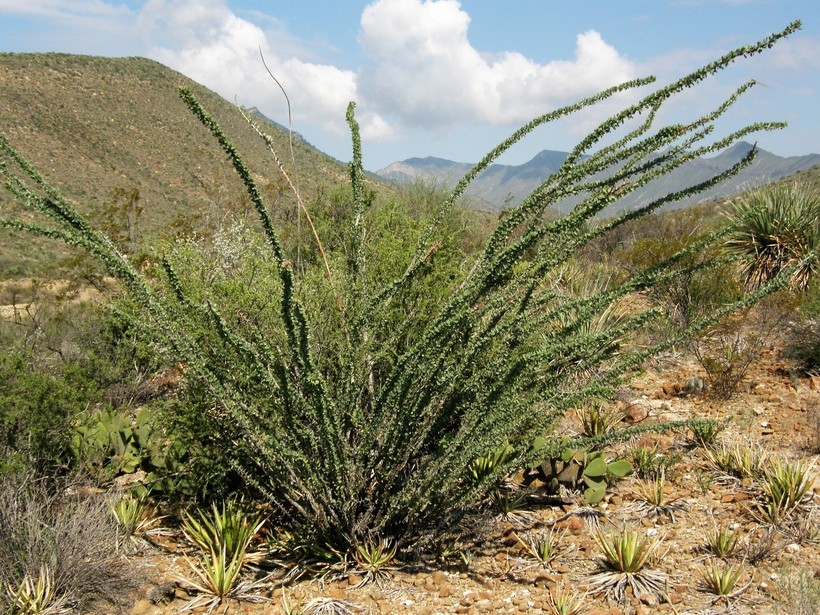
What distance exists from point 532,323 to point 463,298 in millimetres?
479

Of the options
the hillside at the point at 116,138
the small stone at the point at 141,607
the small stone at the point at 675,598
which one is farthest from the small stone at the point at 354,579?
the hillside at the point at 116,138

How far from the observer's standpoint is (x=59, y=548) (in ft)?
13.1

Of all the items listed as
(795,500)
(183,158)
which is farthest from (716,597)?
(183,158)

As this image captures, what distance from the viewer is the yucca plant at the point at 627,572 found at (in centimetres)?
374

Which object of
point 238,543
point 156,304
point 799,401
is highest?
point 156,304

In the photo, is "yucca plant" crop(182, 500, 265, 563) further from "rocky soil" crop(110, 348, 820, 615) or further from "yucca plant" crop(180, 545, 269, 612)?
"rocky soil" crop(110, 348, 820, 615)

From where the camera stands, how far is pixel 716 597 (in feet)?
11.9

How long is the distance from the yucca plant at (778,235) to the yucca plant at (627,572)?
8039mm

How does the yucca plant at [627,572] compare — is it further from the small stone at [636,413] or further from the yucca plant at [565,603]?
the small stone at [636,413]

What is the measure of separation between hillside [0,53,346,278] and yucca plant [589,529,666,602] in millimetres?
35261

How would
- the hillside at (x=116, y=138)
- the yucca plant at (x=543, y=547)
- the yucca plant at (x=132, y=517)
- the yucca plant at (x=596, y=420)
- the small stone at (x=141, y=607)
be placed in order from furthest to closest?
the hillside at (x=116, y=138) < the yucca plant at (x=596, y=420) < the yucca plant at (x=132, y=517) < the yucca plant at (x=543, y=547) < the small stone at (x=141, y=607)

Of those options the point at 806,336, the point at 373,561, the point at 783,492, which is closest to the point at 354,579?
the point at 373,561

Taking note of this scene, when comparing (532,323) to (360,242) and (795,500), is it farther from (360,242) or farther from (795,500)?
(795,500)

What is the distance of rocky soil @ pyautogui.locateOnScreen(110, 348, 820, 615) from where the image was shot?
Answer: 12.0 feet
